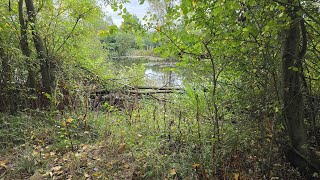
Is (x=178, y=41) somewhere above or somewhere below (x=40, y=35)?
below

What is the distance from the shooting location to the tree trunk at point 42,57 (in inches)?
173

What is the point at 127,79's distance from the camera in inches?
261

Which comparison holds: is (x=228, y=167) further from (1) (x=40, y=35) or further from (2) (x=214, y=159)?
(1) (x=40, y=35)

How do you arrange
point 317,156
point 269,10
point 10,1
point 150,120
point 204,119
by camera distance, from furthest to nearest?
point 10,1
point 150,120
point 204,119
point 317,156
point 269,10

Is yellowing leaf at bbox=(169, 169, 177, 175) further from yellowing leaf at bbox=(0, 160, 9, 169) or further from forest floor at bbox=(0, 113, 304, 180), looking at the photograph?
yellowing leaf at bbox=(0, 160, 9, 169)

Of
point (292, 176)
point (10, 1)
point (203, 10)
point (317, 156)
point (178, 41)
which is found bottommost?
point (292, 176)

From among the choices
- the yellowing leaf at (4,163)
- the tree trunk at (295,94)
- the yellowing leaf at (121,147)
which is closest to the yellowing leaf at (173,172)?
the yellowing leaf at (121,147)

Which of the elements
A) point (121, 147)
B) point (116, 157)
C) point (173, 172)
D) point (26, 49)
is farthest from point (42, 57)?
point (173, 172)

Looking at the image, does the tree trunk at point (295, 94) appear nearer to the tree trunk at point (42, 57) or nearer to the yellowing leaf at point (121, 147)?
the yellowing leaf at point (121, 147)

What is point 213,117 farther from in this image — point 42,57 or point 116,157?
point 42,57

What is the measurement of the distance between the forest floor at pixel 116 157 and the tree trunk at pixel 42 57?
1.19 metres

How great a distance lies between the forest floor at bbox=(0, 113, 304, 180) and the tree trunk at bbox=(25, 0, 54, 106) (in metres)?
1.19

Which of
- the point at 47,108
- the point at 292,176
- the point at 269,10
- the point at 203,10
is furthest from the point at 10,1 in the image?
the point at 292,176

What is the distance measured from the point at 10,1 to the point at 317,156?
5.30 meters
